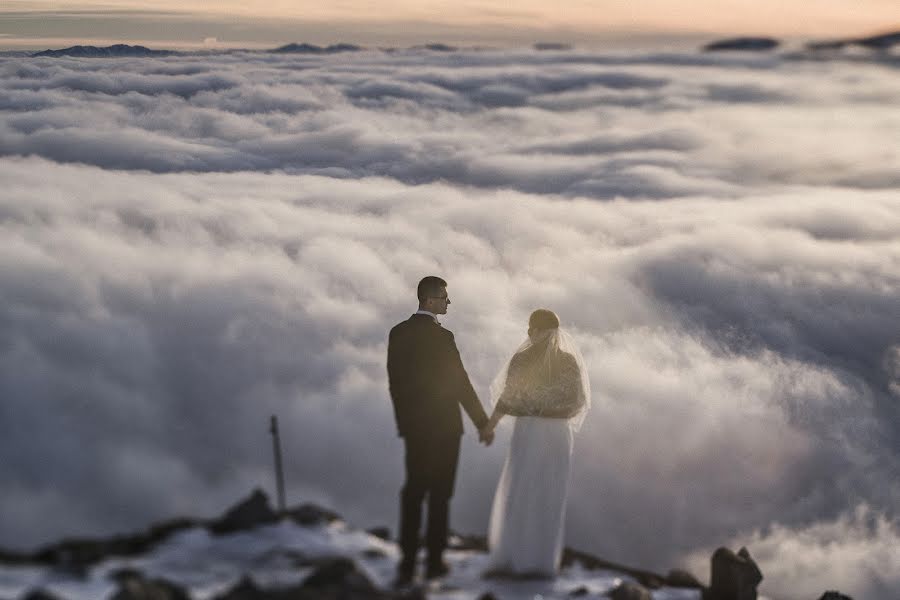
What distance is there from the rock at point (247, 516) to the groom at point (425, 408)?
141 cm

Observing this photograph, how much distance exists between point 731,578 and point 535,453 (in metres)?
3.55

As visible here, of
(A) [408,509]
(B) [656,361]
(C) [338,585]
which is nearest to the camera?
(C) [338,585]

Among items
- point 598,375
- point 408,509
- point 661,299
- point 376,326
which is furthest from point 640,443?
point 408,509

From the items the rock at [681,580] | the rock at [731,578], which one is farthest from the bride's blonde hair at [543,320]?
the rock at [681,580]

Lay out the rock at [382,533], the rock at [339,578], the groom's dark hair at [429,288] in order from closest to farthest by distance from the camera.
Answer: the rock at [339,578] → the groom's dark hair at [429,288] → the rock at [382,533]

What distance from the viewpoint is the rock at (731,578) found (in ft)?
31.5

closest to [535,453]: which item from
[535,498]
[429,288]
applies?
[535,498]

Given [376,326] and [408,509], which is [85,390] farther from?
[408,509]

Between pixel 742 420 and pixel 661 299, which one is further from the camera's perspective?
pixel 661 299

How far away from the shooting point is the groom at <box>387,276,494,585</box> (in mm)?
7184

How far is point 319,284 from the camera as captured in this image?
151 m

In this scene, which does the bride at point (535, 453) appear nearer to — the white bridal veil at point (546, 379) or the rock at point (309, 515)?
the white bridal veil at point (546, 379)

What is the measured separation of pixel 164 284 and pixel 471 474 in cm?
5718

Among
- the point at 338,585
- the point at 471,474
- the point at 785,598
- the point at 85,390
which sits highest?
the point at 338,585
